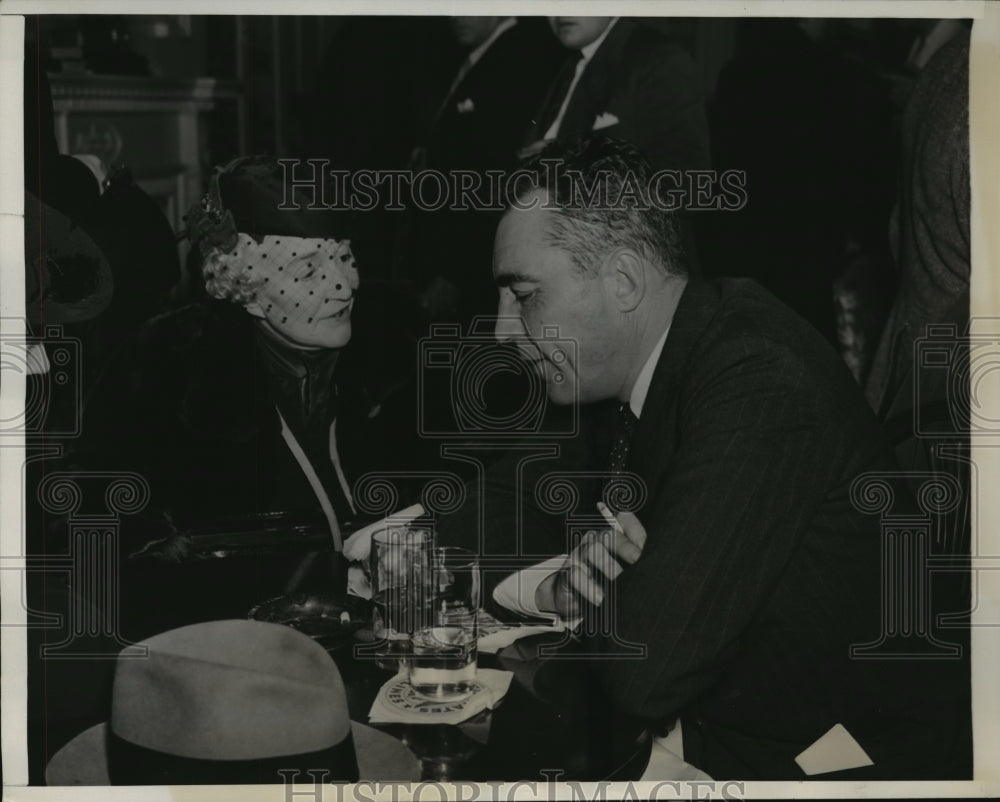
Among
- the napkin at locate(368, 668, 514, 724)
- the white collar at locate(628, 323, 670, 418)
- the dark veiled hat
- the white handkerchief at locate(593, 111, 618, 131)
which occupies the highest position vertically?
the white handkerchief at locate(593, 111, 618, 131)

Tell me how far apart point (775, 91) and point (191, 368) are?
87 cm

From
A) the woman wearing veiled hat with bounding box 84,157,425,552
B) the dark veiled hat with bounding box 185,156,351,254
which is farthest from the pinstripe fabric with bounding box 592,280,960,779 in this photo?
the dark veiled hat with bounding box 185,156,351,254

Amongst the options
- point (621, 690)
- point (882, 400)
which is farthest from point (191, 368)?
point (882, 400)

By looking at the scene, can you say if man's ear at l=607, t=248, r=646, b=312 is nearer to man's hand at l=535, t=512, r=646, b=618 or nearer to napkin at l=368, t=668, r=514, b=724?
man's hand at l=535, t=512, r=646, b=618

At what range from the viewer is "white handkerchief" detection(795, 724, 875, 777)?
4.85ft

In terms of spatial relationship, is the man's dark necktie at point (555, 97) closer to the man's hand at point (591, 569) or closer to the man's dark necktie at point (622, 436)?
the man's dark necktie at point (622, 436)

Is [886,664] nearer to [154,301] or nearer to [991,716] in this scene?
[991,716]

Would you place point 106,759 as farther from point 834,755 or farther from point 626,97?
point 626,97

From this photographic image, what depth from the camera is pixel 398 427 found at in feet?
4.83

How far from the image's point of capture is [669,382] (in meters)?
1.42

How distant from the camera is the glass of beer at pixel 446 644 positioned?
140 centimetres

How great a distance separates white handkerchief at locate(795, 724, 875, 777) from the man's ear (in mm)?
648

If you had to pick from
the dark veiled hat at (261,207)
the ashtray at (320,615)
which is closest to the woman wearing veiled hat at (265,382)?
the dark veiled hat at (261,207)

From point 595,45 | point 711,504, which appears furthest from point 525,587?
point 595,45
